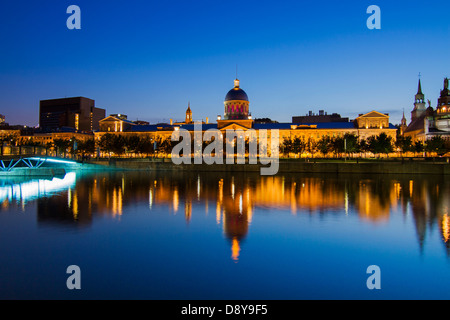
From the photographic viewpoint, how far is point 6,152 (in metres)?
32.9

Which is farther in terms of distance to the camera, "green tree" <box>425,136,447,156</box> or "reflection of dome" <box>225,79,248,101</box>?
"reflection of dome" <box>225,79,248,101</box>

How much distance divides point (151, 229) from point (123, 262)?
12.5ft

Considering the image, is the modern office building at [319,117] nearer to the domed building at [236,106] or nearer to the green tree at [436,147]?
the domed building at [236,106]

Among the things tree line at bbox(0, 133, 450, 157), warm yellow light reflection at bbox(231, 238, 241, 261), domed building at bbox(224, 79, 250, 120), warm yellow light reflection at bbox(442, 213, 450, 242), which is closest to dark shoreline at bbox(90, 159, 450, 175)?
tree line at bbox(0, 133, 450, 157)

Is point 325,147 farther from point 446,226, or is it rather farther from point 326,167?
point 446,226

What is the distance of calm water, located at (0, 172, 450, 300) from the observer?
7234 millimetres

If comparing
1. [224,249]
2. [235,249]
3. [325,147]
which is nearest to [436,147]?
[325,147]

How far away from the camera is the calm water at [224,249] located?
7.23 metres

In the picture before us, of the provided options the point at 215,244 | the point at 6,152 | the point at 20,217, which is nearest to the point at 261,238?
the point at 215,244

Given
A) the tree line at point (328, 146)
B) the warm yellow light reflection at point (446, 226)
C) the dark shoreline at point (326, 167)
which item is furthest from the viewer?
the tree line at point (328, 146)

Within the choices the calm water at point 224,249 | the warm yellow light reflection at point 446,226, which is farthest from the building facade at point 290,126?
the warm yellow light reflection at point 446,226

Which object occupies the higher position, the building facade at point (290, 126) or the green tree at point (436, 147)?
the building facade at point (290, 126)

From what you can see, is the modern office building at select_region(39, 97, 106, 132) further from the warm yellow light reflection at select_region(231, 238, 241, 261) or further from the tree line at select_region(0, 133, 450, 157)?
the warm yellow light reflection at select_region(231, 238, 241, 261)
